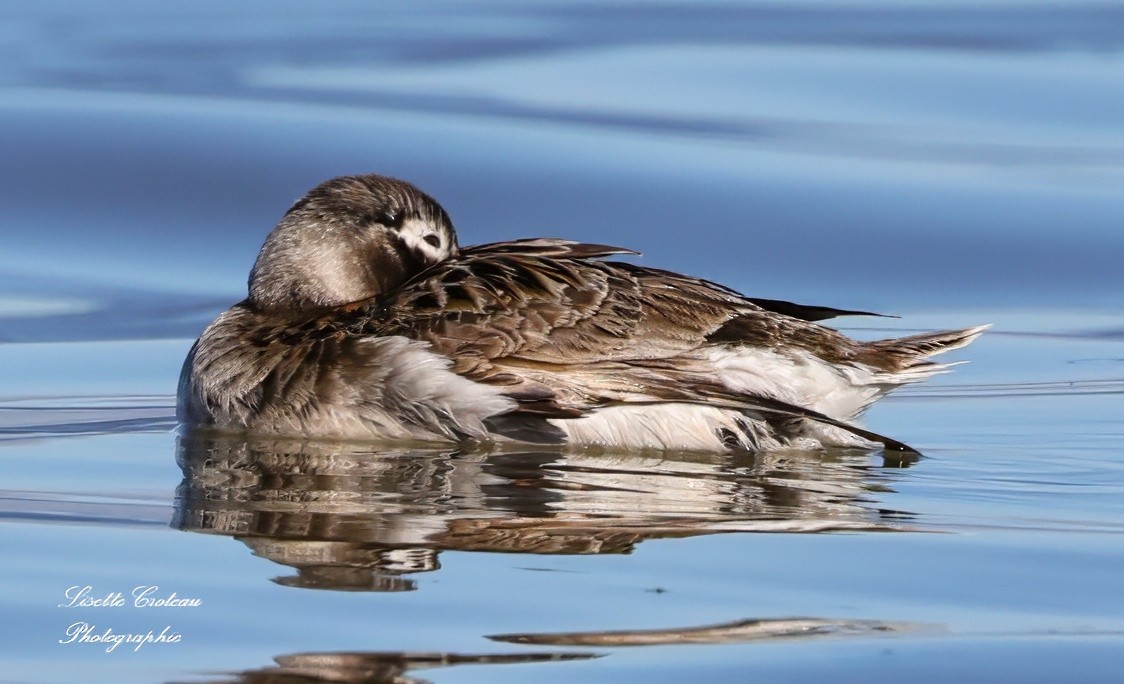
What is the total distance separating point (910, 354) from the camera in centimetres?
841

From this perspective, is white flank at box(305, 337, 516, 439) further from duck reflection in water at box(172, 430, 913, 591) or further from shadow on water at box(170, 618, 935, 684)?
shadow on water at box(170, 618, 935, 684)

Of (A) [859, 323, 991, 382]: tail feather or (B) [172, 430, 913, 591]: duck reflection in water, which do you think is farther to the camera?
(A) [859, 323, 991, 382]: tail feather

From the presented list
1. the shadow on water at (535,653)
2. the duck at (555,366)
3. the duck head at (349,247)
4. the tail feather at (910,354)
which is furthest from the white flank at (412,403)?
the shadow on water at (535,653)

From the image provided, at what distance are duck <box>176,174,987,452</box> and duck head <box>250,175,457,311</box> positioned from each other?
0.75 ft

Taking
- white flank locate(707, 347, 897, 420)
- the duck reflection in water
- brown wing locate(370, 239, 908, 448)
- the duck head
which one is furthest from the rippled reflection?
the duck head

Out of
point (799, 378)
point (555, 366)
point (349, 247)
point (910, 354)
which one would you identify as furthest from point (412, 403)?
point (910, 354)

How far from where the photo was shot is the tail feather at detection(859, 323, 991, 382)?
8305 millimetres

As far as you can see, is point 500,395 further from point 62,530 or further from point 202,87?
point 202,87

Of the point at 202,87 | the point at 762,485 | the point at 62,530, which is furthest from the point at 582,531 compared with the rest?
the point at 202,87

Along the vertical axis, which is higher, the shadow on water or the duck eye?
the duck eye

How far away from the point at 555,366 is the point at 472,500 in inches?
44.0

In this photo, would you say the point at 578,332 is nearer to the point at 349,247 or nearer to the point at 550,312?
the point at 550,312

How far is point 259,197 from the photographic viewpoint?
44.2 ft

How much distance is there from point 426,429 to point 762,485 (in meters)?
1.39
